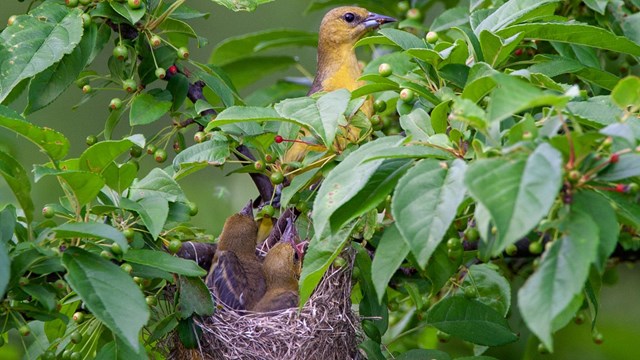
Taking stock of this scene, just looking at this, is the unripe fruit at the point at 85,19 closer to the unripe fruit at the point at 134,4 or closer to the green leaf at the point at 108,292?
the unripe fruit at the point at 134,4

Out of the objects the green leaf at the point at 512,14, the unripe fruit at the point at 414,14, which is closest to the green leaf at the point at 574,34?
the green leaf at the point at 512,14

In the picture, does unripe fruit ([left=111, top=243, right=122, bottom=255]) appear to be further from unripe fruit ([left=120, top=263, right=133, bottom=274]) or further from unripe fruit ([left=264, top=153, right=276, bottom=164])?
unripe fruit ([left=264, top=153, right=276, bottom=164])

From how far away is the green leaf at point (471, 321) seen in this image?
11.8 ft

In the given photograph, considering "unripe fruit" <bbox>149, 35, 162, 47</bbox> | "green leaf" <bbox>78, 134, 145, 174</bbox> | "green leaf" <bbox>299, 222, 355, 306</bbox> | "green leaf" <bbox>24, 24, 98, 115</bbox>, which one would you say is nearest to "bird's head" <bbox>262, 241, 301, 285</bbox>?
"unripe fruit" <bbox>149, 35, 162, 47</bbox>

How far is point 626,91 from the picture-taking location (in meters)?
2.34

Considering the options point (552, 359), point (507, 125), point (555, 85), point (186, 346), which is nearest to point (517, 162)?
point (507, 125)

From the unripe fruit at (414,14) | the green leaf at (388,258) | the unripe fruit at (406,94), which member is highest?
the green leaf at (388,258)

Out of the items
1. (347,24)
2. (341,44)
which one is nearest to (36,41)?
(341,44)

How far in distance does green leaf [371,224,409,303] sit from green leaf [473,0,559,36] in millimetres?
1012

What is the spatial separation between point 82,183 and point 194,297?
76 cm

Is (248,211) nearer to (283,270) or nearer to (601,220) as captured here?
(283,270)

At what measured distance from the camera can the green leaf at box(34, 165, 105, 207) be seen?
2.86 meters

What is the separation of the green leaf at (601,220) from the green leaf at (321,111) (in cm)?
84

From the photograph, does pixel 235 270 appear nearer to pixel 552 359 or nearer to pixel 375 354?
pixel 375 354
